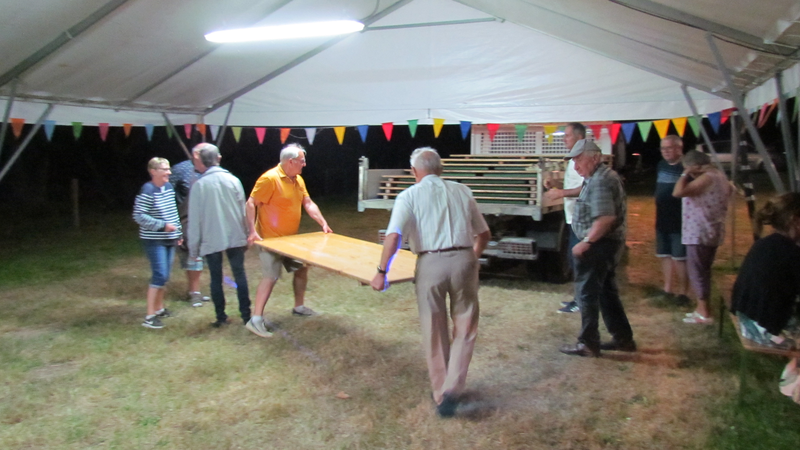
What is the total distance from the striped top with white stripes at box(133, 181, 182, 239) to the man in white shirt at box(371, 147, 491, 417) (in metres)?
2.64

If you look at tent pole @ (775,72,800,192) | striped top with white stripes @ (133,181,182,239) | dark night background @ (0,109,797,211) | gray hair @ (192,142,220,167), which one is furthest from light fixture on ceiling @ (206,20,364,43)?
dark night background @ (0,109,797,211)

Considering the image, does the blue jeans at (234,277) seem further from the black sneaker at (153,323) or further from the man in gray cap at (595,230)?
the man in gray cap at (595,230)

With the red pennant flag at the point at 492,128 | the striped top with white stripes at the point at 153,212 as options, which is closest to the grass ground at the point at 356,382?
the striped top with white stripes at the point at 153,212

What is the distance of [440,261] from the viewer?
3424 millimetres

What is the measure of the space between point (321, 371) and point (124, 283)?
13.8 ft

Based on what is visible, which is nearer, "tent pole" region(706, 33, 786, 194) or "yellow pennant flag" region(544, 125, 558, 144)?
"tent pole" region(706, 33, 786, 194)

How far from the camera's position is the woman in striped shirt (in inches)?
205

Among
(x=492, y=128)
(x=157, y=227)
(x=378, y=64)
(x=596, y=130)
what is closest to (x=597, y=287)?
(x=157, y=227)

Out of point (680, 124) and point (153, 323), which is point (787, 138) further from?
point (153, 323)

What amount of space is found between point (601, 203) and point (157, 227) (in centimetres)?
382

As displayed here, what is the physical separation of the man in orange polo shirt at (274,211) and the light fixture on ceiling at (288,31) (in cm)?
136

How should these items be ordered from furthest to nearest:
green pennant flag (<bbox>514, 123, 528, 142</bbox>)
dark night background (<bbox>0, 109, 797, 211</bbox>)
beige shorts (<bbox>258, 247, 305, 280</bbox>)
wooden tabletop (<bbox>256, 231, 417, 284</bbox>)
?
dark night background (<bbox>0, 109, 797, 211</bbox>) → green pennant flag (<bbox>514, 123, 528, 142</bbox>) → beige shorts (<bbox>258, 247, 305, 280</bbox>) → wooden tabletop (<bbox>256, 231, 417, 284</bbox>)

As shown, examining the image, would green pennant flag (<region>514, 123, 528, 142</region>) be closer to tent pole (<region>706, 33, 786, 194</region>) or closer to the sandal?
tent pole (<region>706, 33, 786, 194</region>)

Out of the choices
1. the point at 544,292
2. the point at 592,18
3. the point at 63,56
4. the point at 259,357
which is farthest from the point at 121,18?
the point at 544,292
